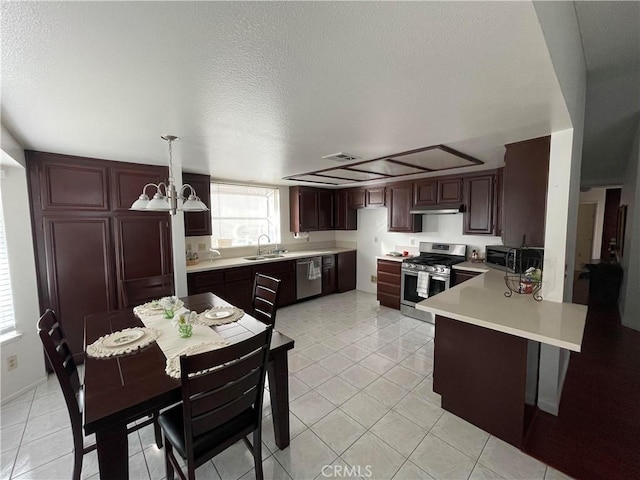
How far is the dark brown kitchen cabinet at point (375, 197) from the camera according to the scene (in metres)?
4.93

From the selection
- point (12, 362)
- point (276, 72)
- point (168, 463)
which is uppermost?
point (276, 72)

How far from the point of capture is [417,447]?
6.03ft

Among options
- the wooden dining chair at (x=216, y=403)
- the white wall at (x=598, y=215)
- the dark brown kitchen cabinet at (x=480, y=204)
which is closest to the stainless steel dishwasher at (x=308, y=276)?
the dark brown kitchen cabinet at (x=480, y=204)

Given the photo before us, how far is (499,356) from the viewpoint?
1.90 meters

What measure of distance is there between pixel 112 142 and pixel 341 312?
3.59 meters

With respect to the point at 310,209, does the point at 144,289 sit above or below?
below

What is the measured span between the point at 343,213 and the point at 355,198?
0.41 meters

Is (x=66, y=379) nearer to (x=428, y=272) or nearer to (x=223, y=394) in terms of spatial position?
(x=223, y=394)

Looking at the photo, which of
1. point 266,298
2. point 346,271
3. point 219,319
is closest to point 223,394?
point 219,319

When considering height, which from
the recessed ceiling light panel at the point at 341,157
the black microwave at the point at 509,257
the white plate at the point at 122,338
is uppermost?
the recessed ceiling light panel at the point at 341,157

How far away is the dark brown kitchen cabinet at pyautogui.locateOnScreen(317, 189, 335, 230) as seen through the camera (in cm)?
546

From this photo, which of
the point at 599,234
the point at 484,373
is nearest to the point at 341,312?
the point at 484,373

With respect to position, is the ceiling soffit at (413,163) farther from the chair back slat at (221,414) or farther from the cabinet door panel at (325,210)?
the chair back slat at (221,414)

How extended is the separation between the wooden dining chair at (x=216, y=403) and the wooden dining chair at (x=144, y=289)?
1.39 m
